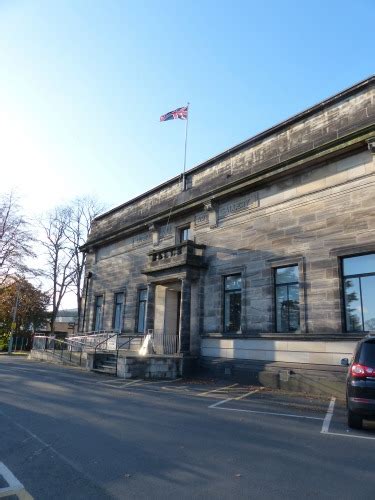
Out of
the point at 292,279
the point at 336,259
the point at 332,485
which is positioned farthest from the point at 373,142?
the point at 332,485

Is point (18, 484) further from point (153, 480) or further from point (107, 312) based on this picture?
point (107, 312)

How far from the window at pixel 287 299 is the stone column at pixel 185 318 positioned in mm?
4250

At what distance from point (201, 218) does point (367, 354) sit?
1254cm

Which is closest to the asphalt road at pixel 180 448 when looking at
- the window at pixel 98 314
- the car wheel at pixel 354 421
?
the car wheel at pixel 354 421

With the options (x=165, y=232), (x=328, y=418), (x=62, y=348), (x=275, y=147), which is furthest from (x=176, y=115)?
(x=328, y=418)

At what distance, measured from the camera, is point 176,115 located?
72.2 ft

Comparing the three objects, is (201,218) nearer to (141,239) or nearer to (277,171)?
(277,171)

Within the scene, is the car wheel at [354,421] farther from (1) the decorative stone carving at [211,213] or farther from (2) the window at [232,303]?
(1) the decorative stone carving at [211,213]

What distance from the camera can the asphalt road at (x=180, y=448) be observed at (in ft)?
14.5

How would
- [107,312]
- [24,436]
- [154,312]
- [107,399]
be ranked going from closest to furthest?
[24,436]
[107,399]
[154,312]
[107,312]

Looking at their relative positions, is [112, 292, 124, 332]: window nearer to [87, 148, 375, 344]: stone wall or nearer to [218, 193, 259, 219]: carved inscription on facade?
[87, 148, 375, 344]: stone wall

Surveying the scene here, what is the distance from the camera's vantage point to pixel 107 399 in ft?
34.4

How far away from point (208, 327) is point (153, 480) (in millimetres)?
12693

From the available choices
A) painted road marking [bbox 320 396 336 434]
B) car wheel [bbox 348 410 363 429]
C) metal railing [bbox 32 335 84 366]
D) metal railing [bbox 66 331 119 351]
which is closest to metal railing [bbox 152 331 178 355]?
metal railing [bbox 66 331 119 351]
